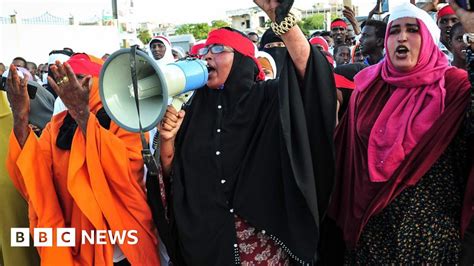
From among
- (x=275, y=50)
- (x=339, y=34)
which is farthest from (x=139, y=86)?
(x=339, y=34)

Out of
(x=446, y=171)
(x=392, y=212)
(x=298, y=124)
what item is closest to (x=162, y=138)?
(x=298, y=124)

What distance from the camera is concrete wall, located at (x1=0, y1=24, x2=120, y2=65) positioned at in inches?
737

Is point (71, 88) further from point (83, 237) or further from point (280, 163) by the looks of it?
point (280, 163)

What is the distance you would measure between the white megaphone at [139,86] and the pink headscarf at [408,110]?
85 centimetres

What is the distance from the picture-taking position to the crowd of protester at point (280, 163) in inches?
78.2

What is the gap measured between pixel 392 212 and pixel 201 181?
902mm

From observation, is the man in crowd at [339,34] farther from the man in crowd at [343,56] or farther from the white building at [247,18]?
the white building at [247,18]


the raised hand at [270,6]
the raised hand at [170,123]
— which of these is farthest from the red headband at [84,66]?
the raised hand at [270,6]

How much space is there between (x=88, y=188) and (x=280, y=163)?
1.02m

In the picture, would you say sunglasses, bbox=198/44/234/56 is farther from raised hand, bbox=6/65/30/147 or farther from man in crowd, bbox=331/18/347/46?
man in crowd, bbox=331/18/347/46

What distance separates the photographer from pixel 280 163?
7.09 feet

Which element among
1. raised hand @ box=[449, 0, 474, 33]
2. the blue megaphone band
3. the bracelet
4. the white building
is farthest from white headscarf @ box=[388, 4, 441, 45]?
the white building

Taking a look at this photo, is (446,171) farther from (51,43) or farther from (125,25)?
(51,43)

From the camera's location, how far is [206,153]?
2.28 m
